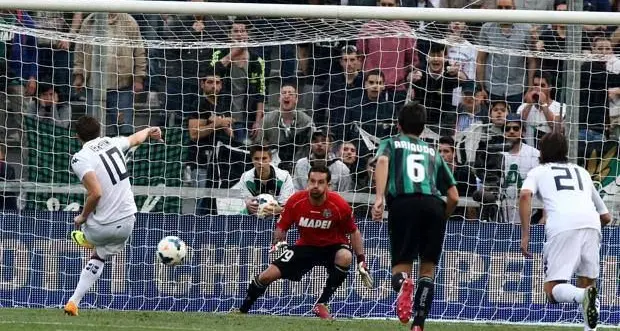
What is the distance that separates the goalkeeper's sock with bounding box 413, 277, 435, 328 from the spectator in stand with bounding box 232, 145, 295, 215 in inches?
177

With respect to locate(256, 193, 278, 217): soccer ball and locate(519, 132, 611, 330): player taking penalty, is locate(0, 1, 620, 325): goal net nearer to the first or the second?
locate(256, 193, 278, 217): soccer ball

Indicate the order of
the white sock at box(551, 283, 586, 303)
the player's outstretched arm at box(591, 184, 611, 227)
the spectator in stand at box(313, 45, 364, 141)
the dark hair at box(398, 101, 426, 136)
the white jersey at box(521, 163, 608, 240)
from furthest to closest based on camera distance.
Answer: the spectator in stand at box(313, 45, 364, 141)
the player's outstretched arm at box(591, 184, 611, 227)
the dark hair at box(398, 101, 426, 136)
the white jersey at box(521, 163, 608, 240)
the white sock at box(551, 283, 586, 303)

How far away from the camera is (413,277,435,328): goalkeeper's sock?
11602 millimetres

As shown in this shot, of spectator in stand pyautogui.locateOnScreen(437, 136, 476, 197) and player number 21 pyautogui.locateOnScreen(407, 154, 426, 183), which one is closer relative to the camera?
player number 21 pyautogui.locateOnScreen(407, 154, 426, 183)

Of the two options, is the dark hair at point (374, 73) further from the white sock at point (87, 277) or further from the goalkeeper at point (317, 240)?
the white sock at point (87, 277)

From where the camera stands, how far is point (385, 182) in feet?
37.7

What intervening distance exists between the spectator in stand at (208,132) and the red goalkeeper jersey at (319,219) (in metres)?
1.20

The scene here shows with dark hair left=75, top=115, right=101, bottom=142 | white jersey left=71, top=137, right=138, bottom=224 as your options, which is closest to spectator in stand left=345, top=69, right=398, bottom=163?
white jersey left=71, top=137, right=138, bottom=224

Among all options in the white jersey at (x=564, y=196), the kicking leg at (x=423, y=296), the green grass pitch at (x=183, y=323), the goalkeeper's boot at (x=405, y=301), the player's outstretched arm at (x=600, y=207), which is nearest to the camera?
the goalkeeper's boot at (x=405, y=301)

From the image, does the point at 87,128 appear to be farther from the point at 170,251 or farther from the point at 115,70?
the point at 115,70

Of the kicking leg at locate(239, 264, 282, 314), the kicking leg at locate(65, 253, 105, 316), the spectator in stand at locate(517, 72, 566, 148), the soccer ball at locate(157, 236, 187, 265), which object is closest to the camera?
the kicking leg at locate(65, 253, 105, 316)

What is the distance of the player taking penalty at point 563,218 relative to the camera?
11656mm

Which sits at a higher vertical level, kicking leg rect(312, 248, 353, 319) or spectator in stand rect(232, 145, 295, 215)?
spectator in stand rect(232, 145, 295, 215)

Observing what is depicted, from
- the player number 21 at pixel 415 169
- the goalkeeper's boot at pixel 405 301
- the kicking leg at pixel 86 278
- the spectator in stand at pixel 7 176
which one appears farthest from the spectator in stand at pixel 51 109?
the goalkeeper's boot at pixel 405 301
